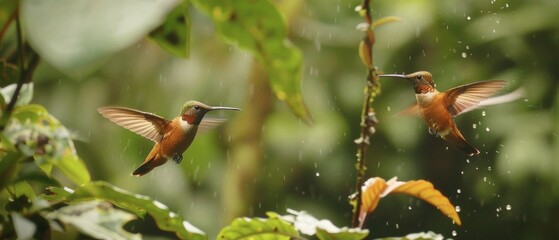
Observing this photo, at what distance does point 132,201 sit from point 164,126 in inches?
4.9

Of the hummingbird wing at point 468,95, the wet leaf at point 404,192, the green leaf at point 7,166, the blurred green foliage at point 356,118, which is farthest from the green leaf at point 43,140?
the blurred green foliage at point 356,118

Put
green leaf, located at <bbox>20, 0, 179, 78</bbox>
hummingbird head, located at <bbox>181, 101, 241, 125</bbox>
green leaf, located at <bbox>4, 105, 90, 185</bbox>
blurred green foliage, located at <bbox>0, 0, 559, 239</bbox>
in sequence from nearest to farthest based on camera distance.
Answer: green leaf, located at <bbox>20, 0, 179, 78</bbox>
green leaf, located at <bbox>4, 105, 90, 185</bbox>
hummingbird head, located at <bbox>181, 101, 241, 125</bbox>
blurred green foliage, located at <bbox>0, 0, 559, 239</bbox>

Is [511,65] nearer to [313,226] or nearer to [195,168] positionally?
[195,168]

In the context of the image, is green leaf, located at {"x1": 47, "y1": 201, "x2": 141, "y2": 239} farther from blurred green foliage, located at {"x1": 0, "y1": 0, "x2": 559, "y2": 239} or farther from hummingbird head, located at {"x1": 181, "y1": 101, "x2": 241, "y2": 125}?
blurred green foliage, located at {"x1": 0, "y1": 0, "x2": 559, "y2": 239}

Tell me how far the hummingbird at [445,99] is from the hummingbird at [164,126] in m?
0.14

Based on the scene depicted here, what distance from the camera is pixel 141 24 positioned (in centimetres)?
23

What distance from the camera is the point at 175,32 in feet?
1.08

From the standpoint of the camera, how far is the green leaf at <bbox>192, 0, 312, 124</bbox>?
0.29 meters

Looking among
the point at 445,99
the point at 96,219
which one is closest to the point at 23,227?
the point at 96,219

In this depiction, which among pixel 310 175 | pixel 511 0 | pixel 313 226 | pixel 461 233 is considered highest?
pixel 511 0

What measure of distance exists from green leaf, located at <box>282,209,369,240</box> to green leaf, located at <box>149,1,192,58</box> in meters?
0.10

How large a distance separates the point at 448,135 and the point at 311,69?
1404 mm

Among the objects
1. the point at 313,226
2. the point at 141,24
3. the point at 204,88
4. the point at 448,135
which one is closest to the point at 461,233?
the point at 204,88

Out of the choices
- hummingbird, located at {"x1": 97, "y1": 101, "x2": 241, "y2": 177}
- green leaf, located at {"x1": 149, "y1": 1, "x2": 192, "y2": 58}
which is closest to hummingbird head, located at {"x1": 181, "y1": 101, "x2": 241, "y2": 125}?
hummingbird, located at {"x1": 97, "y1": 101, "x2": 241, "y2": 177}
